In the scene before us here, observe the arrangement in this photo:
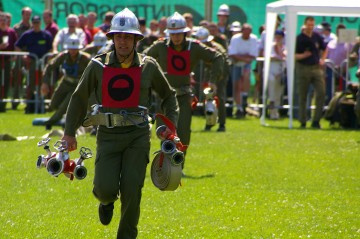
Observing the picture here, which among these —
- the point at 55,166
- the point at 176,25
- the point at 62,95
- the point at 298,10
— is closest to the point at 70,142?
the point at 55,166

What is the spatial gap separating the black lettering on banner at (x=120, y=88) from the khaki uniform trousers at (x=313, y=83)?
1362 cm

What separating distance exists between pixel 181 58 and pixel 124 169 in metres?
5.21

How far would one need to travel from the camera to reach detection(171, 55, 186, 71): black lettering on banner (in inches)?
539

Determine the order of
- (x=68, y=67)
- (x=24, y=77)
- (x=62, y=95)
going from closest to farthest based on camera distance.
Answer: (x=68, y=67) → (x=62, y=95) → (x=24, y=77)

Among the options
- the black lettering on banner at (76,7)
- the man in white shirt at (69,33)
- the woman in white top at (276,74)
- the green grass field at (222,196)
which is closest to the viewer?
the green grass field at (222,196)

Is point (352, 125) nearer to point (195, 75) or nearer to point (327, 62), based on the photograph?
point (327, 62)

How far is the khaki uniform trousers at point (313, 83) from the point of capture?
22000 mm

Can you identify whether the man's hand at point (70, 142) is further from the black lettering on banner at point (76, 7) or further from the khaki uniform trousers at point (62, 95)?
the black lettering on banner at point (76, 7)

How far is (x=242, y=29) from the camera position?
23.8m

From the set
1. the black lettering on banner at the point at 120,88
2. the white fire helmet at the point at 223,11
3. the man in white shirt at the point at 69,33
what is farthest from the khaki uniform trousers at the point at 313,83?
the black lettering on banner at the point at 120,88

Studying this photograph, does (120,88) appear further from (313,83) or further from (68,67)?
(313,83)

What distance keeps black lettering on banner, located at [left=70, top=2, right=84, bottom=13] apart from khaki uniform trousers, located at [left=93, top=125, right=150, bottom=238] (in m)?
18.3

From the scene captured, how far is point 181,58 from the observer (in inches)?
540

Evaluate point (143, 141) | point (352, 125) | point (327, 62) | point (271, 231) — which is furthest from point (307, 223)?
point (327, 62)
